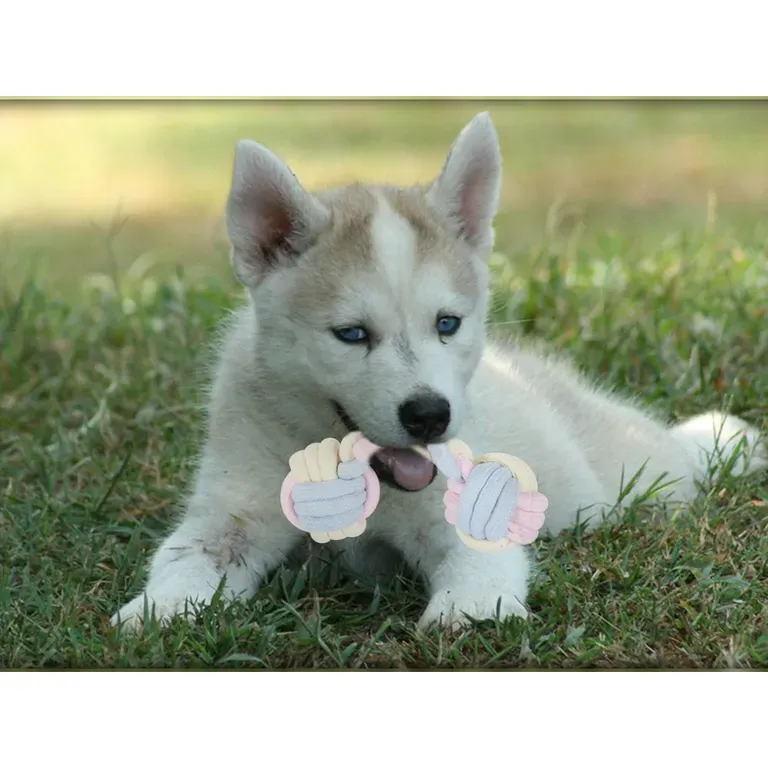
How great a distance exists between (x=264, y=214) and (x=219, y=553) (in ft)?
3.33

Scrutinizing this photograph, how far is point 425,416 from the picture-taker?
3520 mm

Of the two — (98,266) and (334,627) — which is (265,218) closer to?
(334,627)

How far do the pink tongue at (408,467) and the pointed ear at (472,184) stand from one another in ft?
2.33

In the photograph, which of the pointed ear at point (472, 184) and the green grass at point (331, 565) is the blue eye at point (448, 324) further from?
the green grass at point (331, 565)

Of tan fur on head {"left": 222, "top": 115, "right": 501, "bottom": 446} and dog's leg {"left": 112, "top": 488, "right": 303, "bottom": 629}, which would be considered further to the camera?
dog's leg {"left": 112, "top": 488, "right": 303, "bottom": 629}

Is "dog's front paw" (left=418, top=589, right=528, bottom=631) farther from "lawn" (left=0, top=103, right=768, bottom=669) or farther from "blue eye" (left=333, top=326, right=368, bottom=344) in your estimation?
"blue eye" (left=333, top=326, right=368, bottom=344)

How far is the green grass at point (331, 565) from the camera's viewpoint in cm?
356

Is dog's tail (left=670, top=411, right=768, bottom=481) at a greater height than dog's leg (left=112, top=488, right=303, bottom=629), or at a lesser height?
lesser

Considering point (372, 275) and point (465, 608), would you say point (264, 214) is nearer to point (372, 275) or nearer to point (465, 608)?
point (372, 275)

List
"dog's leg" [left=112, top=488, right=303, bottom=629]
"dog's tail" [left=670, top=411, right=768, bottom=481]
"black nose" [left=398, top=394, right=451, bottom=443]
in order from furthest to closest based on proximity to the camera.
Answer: "dog's tail" [left=670, top=411, right=768, bottom=481], "dog's leg" [left=112, top=488, right=303, bottom=629], "black nose" [left=398, top=394, right=451, bottom=443]

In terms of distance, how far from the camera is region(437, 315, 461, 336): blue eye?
3.72m

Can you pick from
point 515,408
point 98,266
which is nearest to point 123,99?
point 515,408

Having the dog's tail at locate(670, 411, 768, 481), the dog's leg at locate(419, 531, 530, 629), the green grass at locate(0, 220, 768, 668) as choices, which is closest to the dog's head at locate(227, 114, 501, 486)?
the dog's leg at locate(419, 531, 530, 629)

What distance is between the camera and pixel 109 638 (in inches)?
141
